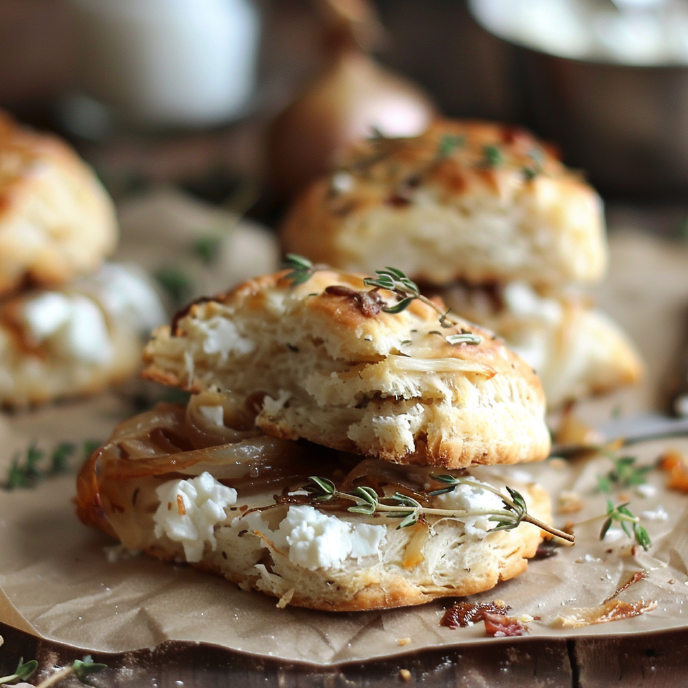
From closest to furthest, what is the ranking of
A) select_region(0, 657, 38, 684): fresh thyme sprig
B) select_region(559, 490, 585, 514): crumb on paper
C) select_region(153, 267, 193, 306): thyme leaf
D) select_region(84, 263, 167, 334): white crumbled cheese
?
select_region(0, 657, 38, 684): fresh thyme sprig → select_region(559, 490, 585, 514): crumb on paper → select_region(84, 263, 167, 334): white crumbled cheese → select_region(153, 267, 193, 306): thyme leaf

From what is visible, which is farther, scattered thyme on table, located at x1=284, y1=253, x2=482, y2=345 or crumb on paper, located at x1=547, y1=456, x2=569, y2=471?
crumb on paper, located at x1=547, y1=456, x2=569, y2=471

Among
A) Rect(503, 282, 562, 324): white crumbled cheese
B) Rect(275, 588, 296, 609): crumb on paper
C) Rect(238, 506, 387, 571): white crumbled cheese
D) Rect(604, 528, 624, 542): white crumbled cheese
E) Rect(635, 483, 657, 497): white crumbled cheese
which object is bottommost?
Rect(635, 483, 657, 497): white crumbled cheese

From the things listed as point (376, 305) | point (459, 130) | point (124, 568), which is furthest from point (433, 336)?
point (459, 130)

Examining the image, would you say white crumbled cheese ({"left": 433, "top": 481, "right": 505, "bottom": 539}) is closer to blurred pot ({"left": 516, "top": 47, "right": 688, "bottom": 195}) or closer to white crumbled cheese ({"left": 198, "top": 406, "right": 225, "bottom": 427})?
white crumbled cheese ({"left": 198, "top": 406, "right": 225, "bottom": 427})

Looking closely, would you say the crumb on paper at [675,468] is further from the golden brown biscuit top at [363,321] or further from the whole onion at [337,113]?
the whole onion at [337,113]

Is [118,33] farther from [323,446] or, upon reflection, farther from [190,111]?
[323,446]

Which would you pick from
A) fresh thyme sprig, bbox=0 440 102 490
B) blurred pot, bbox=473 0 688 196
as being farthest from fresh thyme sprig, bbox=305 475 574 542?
blurred pot, bbox=473 0 688 196

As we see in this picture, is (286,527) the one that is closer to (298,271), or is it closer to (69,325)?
(298,271)
